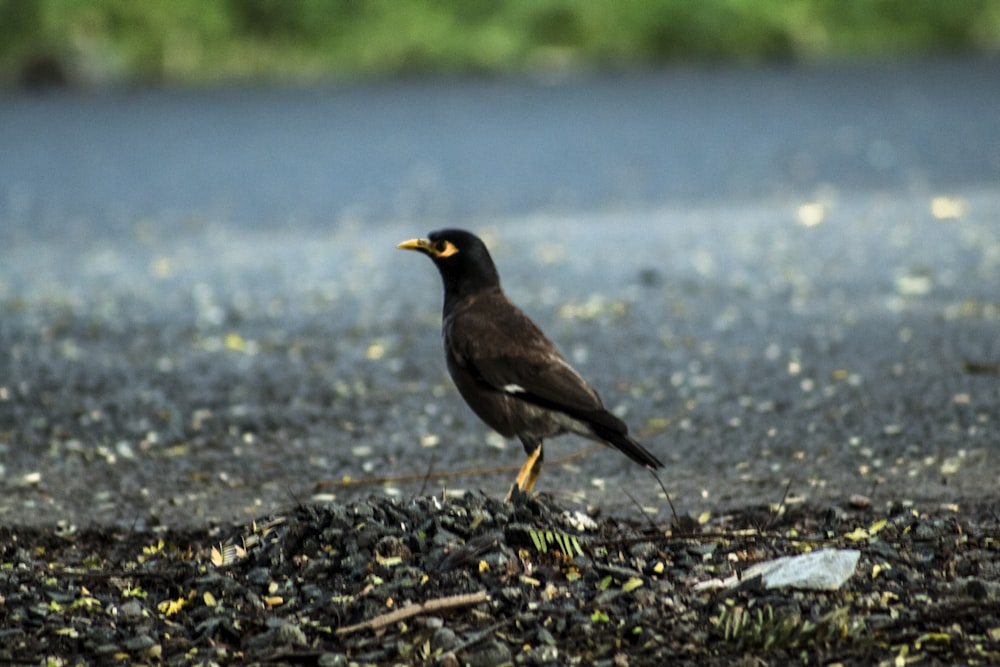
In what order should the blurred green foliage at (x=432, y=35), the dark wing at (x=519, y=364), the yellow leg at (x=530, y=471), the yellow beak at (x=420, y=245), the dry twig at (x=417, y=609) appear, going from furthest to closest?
the blurred green foliage at (x=432, y=35)
the yellow beak at (x=420, y=245)
the yellow leg at (x=530, y=471)
the dark wing at (x=519, y=364)
the dry twig at (x=417, y=609)

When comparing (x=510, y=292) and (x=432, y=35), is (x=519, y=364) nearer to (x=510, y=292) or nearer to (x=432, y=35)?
(x=510, y=292)

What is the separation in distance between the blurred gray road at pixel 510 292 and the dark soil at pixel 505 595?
100 centimetres

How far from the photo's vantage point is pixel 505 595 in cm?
406

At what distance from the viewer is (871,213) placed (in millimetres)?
12062

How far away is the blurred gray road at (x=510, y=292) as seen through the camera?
611 cm

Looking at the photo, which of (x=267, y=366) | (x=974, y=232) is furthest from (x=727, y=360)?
(x=974, y=232)

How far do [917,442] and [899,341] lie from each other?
1912 millimetres

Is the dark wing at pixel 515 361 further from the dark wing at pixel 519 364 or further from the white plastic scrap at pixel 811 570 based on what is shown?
the white plastic scrap at pixel 811 570

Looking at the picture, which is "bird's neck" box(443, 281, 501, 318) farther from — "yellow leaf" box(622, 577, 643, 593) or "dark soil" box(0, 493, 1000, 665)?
"yellow leaf" box(622, 577, 643, 593)

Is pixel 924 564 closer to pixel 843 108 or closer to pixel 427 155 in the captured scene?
pixel 427 155

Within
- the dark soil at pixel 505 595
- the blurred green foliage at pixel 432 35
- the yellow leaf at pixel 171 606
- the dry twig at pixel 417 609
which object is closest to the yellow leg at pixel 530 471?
the dark soil at pixel 505 595

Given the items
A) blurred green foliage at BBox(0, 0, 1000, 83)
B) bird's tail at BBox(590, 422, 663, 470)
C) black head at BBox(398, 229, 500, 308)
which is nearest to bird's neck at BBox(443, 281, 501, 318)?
black head at BBox(398, 229, 500, 308)

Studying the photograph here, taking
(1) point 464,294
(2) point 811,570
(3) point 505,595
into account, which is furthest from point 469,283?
(2) point 811,570

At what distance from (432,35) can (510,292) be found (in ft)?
64.7
